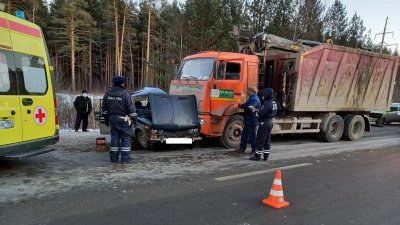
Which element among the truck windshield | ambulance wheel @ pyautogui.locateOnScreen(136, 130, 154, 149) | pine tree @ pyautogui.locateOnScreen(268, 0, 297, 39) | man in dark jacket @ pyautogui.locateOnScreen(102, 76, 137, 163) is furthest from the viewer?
pine tree @ pyautogui.locateOnScreen(268, 0, 297, 39)

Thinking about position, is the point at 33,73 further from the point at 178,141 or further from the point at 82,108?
the point at 82,108

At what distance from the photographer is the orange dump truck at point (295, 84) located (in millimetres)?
9398

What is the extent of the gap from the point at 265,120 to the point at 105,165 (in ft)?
11.7

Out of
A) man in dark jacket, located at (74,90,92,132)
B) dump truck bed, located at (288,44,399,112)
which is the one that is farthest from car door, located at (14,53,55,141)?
dump truck bed, located at (288,44,399,112)

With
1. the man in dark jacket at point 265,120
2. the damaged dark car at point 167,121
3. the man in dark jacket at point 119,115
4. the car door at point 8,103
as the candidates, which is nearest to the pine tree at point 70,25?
the damaged dark car at point 167,121

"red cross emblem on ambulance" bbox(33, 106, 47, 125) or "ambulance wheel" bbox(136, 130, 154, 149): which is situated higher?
"red cross emblem on ambulance" bbox(33, 106, 47, 125)

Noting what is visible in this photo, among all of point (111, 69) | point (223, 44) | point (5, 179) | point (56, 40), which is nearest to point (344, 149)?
point (5, 179)

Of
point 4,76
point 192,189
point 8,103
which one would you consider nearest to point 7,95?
point 8,103

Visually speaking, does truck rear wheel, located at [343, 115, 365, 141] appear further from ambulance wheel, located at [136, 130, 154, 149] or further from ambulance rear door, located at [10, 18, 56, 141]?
ambulance rear door, located at [10, 18, 56, 141]

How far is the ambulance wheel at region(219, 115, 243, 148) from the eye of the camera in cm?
962

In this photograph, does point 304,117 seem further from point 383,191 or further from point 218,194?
point 218,194

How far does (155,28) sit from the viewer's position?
135 feet

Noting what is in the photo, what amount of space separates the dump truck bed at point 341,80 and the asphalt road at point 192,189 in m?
2.55

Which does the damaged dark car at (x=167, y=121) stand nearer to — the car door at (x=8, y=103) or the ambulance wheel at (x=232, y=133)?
the ambulance wheel at (x=232, y=133)
